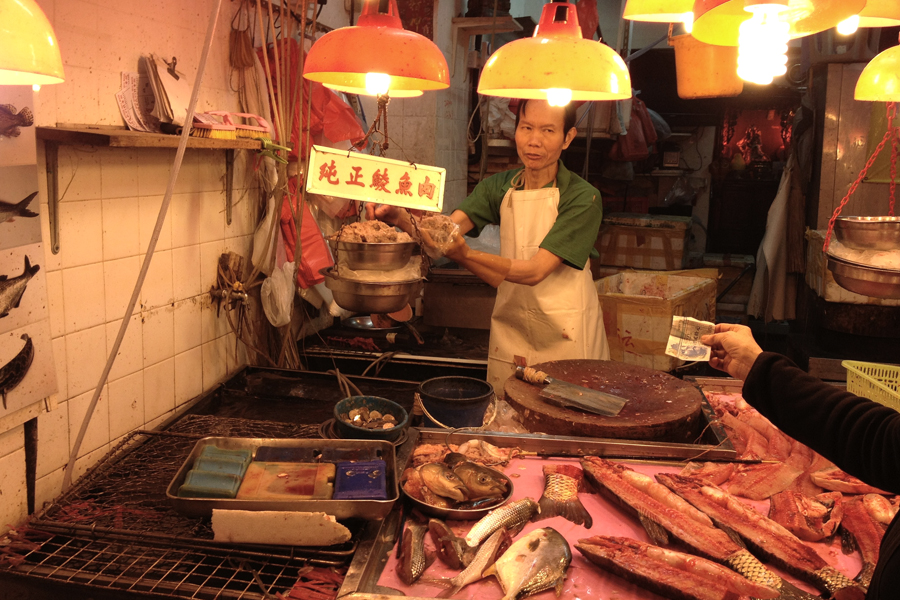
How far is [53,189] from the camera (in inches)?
103

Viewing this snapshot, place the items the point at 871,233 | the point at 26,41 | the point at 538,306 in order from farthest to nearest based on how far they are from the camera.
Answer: the point at 538,306, the point at 871,233, the point at 26,41

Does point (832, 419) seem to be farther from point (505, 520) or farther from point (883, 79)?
point (883, 79)

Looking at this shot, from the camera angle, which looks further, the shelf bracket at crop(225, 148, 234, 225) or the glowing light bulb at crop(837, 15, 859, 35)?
the shelf bracket at crop(225, 148, 234, 225)

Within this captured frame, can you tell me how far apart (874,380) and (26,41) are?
2859 mm

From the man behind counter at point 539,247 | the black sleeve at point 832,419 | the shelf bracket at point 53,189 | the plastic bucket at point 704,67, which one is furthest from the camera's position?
the man behind counter at point 539,247

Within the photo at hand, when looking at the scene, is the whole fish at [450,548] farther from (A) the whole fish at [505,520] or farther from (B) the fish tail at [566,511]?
(B) the fish tail at [566,511]

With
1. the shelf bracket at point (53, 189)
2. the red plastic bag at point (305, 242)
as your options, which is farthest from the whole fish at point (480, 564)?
the red plastic bag at point (305, 242)

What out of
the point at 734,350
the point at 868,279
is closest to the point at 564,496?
the point at 734,350

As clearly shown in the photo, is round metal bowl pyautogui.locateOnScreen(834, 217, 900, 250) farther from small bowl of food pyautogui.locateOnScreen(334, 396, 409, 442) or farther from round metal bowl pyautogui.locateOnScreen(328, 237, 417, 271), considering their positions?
small bowl of food pyautogui.locateOnScreen(334, 396, 409, 442)

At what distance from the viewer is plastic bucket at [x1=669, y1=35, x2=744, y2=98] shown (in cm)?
289

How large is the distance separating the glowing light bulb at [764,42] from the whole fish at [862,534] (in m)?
1.36

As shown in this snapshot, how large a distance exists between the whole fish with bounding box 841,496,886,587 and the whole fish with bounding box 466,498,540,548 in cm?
91

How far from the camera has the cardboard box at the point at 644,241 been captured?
287 inches

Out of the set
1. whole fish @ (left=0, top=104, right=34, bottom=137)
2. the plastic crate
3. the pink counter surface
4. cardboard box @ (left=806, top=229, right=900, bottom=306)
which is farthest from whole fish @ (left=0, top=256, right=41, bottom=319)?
cardboard box @ (left=806, top=229, right=900, bottom=306)
